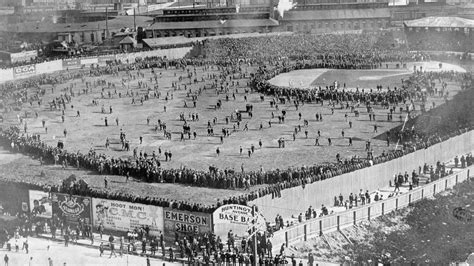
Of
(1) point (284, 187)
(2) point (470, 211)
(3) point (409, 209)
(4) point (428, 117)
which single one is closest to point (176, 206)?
(1) point (284, 187)

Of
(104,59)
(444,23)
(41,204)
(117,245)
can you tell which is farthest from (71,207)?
(444,23)

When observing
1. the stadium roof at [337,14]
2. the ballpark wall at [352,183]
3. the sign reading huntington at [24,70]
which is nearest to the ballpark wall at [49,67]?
the sign reading huntington at [24,70]

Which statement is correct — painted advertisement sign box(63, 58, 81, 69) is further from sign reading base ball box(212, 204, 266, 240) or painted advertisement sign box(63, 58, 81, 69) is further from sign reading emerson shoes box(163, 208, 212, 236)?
sign reading base ball box(212, 204, 266, 240)

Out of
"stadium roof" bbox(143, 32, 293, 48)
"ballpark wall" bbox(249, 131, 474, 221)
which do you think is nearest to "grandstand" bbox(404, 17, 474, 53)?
"stadium roof" bbox(143, 32, 293, 48)

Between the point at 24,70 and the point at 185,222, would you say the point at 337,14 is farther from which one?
the point at 185,222

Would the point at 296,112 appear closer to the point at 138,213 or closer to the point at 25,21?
the point at 138,213

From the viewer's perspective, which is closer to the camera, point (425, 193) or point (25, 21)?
point (425, 193)
